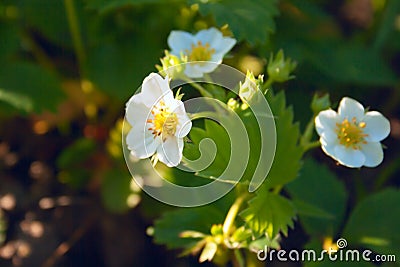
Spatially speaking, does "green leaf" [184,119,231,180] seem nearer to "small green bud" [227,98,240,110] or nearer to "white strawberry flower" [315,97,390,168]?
"small green bud" [227,98,240,110]

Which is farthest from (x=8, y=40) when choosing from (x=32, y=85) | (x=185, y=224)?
(x=185, y=224)

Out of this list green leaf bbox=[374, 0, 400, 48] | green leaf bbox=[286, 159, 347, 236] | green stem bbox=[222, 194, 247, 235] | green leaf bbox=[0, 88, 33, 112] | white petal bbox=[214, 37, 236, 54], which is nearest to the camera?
green stem bbox=[222, 194, 247, 235]

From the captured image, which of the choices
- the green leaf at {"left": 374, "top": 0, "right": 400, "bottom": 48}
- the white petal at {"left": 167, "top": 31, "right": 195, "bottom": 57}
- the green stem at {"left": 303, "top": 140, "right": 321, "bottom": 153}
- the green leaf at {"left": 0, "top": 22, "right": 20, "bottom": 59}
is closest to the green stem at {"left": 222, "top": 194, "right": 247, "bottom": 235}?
the green stem at {"left": 303, "top": 140, "right": 321, "bottom": 153}

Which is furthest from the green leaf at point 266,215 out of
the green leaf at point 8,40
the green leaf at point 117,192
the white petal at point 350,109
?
the green leaf at point 8,40

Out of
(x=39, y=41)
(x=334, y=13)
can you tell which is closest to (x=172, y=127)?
(x=39, y=41)

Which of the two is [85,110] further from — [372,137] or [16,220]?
[372,137]

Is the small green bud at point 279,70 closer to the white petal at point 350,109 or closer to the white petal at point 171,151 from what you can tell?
the white petal at point 350,109
